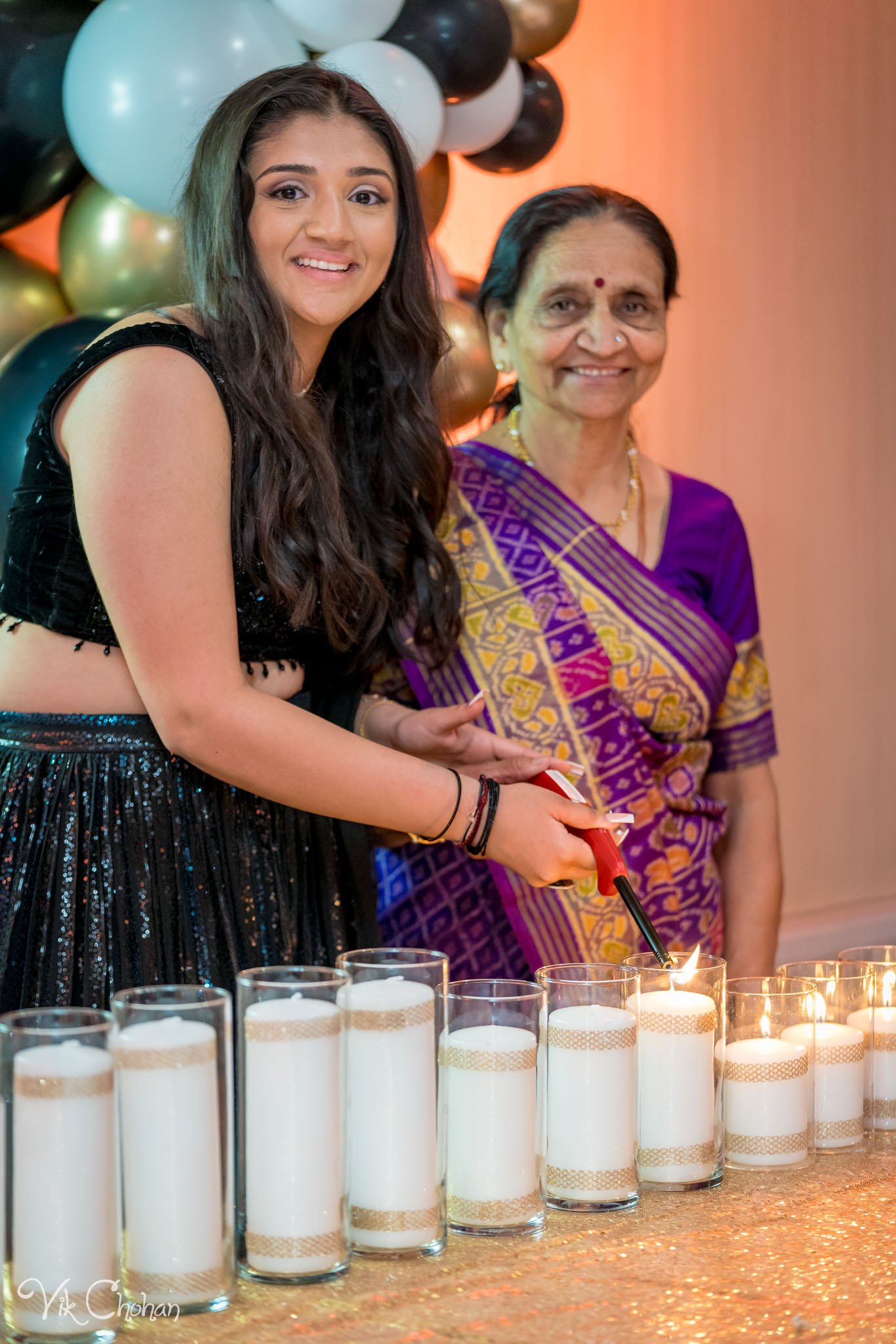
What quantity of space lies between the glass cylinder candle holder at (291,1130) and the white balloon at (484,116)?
162 centimetres

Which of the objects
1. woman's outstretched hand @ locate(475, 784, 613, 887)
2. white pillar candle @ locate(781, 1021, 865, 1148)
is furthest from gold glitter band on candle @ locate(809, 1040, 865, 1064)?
woman's outstretched hand @ locate(475, 784, 613, 887)

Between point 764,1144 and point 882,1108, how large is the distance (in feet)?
0.46

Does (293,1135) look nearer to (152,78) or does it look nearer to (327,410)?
(327,410)

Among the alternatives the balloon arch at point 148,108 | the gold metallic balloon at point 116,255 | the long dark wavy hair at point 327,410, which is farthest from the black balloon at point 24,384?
the long dark wavy hair at point 327,410

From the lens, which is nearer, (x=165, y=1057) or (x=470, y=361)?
(x=165, y=1057)

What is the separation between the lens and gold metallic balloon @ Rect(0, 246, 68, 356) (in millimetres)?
1905

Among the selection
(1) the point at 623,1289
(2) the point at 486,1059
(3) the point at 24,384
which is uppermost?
(3) the point at 24,384

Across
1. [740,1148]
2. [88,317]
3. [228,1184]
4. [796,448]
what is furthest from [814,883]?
[228,1184]

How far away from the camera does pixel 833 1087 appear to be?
1.11m

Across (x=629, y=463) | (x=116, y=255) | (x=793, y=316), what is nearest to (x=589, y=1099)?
(x=629, y=463)

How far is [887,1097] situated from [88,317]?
123 cm

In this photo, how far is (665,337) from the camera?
1910 millimetres

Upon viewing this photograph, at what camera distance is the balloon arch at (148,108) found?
1761mm

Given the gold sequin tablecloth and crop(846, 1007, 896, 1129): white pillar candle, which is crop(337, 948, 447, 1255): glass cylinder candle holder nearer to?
the gold sequin tablecloth
